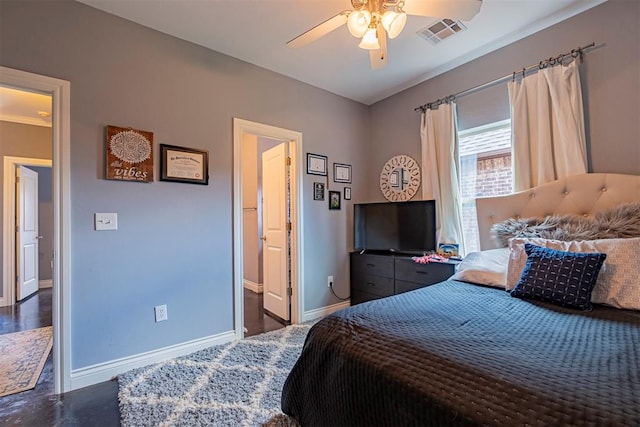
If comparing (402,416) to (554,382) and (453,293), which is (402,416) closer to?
(554,382)

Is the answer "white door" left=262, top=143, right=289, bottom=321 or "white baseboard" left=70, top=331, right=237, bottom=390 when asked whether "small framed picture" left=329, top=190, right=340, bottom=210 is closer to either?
"white door" left=262, top=143, right=289, bottom=321

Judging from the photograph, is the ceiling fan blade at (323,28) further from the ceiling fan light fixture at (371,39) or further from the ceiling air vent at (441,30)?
the ceiling air vent at (441,30)

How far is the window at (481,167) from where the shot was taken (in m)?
2.67

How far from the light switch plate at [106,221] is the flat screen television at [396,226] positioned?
2.43 metres

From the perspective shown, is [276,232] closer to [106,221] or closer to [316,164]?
[316,164]

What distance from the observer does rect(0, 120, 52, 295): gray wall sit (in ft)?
12.7

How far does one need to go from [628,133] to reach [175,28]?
134 inches

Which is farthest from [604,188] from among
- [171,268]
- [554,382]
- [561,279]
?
[171,268]

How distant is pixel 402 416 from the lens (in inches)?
35.6

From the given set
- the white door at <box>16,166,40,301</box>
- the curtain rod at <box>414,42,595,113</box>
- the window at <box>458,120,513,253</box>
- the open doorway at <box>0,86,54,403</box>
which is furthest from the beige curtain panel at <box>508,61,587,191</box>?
the white door at <box>16,166,40,301</box>

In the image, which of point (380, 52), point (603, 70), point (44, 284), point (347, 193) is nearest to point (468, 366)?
point (380, 52)

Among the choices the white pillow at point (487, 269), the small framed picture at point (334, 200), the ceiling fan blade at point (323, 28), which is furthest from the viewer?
the small framed picture at point (334, 200)

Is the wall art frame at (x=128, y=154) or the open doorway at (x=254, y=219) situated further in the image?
the open doorway at (x=254, y=219)

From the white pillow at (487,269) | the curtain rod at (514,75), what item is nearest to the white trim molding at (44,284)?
the white pillow at (487,269)
